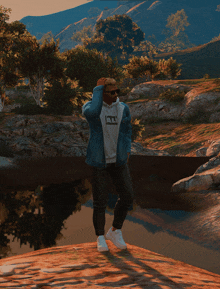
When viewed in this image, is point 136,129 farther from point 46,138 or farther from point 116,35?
point 116,35

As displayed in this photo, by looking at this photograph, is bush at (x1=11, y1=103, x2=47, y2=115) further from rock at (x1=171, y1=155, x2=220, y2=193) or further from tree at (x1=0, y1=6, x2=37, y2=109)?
rock at (x1=171, y1=155, x2=220, y2=193)

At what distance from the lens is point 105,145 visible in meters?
3.04

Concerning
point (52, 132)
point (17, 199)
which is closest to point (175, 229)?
point (17, 199)

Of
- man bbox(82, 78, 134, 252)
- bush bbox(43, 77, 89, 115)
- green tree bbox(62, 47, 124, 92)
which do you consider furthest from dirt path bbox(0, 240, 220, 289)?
green tree bbox(62, 47, 124, 92)

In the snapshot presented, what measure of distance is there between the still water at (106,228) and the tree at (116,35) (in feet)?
326

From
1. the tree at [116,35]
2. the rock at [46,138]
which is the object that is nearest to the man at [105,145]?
the rock at [46,138]

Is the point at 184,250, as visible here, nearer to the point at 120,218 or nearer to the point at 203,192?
the point at 120,218

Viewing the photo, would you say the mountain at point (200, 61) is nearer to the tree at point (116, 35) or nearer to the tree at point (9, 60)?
the tree at point (116, 35)

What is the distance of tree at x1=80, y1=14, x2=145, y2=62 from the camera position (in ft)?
327

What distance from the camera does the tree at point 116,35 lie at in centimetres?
9961

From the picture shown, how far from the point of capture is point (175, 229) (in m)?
4.09

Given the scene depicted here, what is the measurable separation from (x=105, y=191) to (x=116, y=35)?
353 feet

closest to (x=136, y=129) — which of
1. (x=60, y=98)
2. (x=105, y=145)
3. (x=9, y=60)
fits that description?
(x=60, y=98)

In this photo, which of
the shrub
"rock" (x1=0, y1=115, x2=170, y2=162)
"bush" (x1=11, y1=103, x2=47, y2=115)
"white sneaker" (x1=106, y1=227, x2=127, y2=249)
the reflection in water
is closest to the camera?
"white sneaker" (x1=106, y1=227, x2=127, y2=249)
